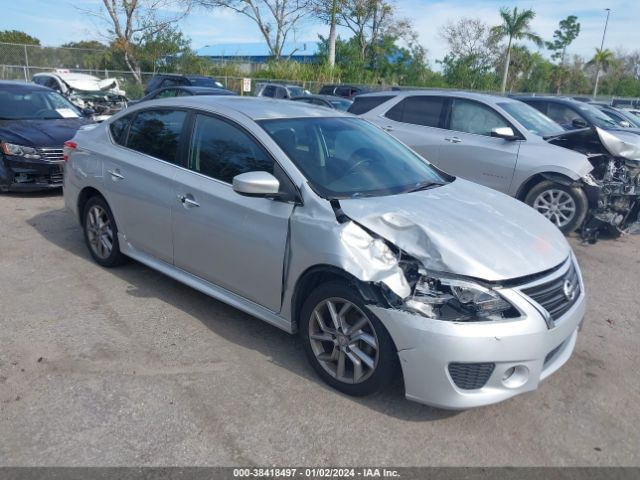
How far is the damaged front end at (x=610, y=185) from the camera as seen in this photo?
6.94m

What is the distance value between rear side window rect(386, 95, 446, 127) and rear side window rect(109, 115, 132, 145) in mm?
4561

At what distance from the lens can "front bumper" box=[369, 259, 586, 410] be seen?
287 cm

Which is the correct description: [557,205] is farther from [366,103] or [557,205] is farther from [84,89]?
[84,89]

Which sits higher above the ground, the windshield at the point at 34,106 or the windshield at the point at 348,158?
the windshield at the point at 348,158

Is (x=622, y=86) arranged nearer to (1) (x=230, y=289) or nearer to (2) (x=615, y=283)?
(2) (x=615, y=283)

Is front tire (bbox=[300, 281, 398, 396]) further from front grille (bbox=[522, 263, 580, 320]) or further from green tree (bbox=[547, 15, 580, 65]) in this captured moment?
green tree (bbox=[547, 15, 580, 65])

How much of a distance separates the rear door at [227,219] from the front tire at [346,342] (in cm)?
36

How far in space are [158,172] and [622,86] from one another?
51780 mm

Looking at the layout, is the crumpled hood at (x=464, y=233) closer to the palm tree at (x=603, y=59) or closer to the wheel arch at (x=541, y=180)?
the wheel arch at (x=541, y=180)

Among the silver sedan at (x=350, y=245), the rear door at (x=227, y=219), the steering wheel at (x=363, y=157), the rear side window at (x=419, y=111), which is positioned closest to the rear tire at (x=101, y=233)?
the silver sedan at (x=350, y=245)

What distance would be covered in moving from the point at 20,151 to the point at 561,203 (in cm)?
750

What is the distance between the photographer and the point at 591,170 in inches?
277

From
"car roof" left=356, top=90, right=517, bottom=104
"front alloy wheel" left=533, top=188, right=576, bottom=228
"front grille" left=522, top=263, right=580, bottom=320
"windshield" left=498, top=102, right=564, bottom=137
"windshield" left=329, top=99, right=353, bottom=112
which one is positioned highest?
"car roof" left=356, top=90, right=517, bottom=104

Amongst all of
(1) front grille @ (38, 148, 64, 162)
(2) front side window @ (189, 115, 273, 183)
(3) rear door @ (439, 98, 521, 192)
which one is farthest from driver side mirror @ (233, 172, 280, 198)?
(1) front grille @ (38, 148, 64, 162)
